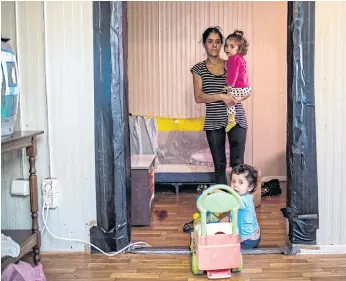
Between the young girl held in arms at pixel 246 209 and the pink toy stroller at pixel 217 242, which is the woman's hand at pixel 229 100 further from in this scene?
the pink toy stroller at pixel 217 242

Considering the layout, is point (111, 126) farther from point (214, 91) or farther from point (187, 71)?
point (187, 71)

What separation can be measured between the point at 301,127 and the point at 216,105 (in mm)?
869

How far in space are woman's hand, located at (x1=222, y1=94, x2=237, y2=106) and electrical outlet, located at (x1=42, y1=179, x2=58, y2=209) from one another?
1291 millimetres

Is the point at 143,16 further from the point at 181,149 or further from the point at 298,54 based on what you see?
the point at 298,54

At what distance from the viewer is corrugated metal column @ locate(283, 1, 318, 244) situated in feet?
8.64

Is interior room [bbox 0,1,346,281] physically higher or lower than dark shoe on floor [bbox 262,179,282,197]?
higher

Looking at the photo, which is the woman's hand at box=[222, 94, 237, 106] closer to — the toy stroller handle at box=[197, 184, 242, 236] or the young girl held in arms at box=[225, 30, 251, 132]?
the young girl held in arms at box=[225, 30, 251, 132]

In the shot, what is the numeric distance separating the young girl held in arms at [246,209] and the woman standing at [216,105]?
512mm

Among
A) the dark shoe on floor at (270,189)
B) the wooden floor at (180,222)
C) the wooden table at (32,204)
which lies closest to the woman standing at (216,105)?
the wooden floor at (180,222)

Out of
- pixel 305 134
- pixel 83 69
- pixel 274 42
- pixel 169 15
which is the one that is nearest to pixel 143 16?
pixel 169 15

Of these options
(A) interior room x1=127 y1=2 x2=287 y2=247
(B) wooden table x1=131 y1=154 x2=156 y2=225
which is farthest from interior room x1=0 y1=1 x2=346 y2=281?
(A) interior room x1=127 y1=2 x2=287 y2=247

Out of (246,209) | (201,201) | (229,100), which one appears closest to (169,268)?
(201,201)

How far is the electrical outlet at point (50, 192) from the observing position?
9.00ft

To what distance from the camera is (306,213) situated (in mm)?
2727
